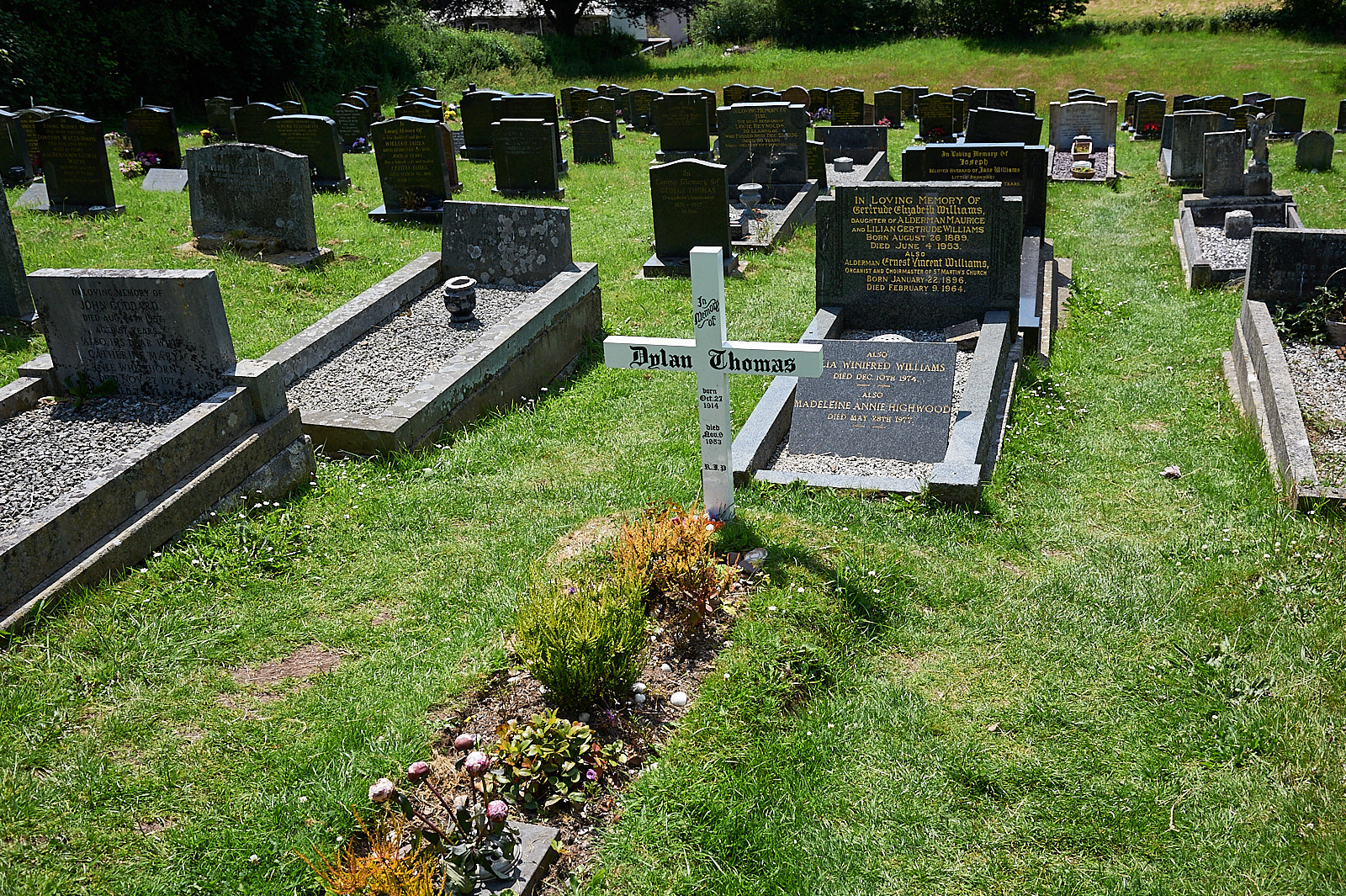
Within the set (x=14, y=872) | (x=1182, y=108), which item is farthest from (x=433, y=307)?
(x=1182, y=108)

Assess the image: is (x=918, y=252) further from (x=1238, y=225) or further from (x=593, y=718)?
(x=1238, y=225)

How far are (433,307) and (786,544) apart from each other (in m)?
5.89

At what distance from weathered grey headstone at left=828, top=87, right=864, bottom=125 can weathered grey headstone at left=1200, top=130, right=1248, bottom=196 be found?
11.8 meters

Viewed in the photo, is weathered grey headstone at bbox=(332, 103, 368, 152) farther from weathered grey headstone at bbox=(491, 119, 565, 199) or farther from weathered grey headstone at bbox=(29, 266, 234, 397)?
weathered grey headstone at bbox=(29, 266, 234, 397)

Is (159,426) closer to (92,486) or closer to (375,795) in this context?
(92,486)

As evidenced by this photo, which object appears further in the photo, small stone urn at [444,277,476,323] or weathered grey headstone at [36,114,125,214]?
weathered grey headstone at [36,114,125,214]

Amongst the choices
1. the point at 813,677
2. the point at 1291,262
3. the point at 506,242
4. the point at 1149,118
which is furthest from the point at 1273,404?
the point at 1149,118

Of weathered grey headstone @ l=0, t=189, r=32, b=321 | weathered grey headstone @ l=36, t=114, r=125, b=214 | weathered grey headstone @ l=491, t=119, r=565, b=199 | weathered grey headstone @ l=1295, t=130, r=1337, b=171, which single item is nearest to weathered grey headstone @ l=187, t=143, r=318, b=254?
weathered grey headstone @ l=0, t=189, r=32, b=321

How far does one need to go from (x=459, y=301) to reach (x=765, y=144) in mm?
8144

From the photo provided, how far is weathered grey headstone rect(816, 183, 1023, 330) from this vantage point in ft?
28.0

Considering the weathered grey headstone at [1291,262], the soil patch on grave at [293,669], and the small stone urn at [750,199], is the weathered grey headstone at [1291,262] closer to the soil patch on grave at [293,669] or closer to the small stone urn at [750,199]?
the small stone urn at [750,199]

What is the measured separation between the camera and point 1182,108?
73.7 feet

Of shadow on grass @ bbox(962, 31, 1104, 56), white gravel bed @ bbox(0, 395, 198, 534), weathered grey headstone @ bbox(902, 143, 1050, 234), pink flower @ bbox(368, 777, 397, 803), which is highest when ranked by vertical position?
shadow on grass @ bbox(962, 31, 1104, 56)

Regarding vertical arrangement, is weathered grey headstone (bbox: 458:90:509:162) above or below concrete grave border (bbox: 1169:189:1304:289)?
above
